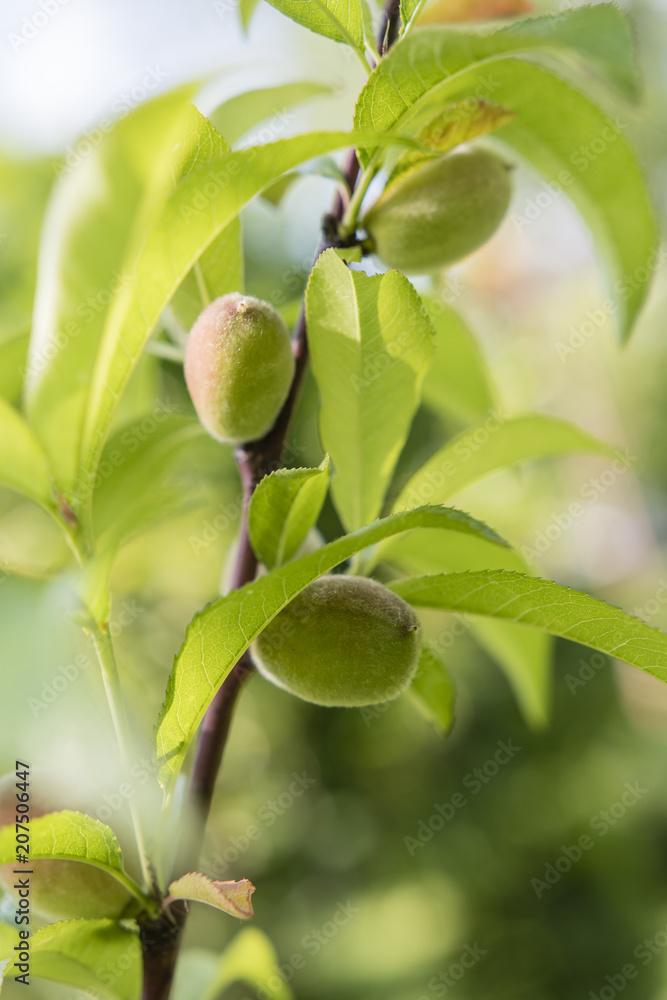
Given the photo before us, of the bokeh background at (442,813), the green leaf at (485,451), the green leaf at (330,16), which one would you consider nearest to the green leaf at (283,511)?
the green leaf at (485,451)

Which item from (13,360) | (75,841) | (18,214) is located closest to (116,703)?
(75,841)

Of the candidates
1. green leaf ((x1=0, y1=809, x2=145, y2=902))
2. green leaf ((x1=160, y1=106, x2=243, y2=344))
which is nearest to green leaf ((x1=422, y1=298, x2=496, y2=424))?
green leaf ((x1=160, y1=106, x2=243, y2=344))

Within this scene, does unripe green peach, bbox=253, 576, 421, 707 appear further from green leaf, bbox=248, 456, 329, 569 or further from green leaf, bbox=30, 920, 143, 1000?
green leaf, bbox=30, 920, 143, 1000

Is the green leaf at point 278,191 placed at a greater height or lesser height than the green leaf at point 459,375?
greater

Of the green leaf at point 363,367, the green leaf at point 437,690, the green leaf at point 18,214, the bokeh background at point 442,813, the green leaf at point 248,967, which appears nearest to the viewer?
the green leaf at point 363,367

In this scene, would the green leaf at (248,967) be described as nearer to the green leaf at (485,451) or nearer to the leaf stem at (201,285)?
the green leaf at (485,451)

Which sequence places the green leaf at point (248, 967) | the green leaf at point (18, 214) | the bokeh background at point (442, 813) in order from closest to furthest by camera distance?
the green leaf at point (248, 967) < the green leaf at point (18, 214) < the bokeh background at point (442, 813)

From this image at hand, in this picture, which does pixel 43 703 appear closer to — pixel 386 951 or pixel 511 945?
pixel 386 951
